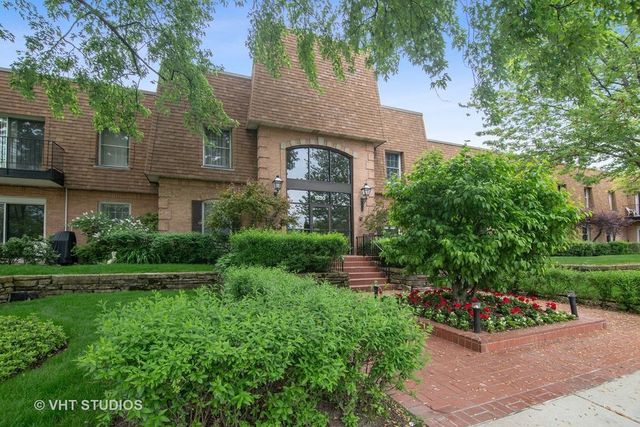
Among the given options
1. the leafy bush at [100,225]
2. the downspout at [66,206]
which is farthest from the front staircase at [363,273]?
the downspout at [66,206]

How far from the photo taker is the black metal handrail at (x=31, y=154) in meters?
12.1

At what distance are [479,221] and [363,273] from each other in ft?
19.2

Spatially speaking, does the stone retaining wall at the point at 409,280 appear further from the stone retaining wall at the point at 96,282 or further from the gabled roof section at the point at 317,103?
the gabled roof section at the point at 317,103

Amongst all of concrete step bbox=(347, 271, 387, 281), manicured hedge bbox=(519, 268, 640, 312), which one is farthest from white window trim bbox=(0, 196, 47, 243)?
manicured hedge bbox=(519, 268, 640, 312)

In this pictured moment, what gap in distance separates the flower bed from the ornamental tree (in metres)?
0.45

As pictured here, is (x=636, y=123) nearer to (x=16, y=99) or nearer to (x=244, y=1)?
(x=244, y=1)

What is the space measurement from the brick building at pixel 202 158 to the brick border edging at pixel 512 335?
357 inches

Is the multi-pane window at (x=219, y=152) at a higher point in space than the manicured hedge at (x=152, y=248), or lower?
higher

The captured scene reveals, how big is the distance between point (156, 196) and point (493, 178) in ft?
41.0

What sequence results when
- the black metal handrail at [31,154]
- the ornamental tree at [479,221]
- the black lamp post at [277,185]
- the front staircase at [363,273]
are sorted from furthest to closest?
the black lamp post at [277,185] → the black metal handrail at [31,154] → the front staircase at [363,273] → the ornamental tree at [479,221]

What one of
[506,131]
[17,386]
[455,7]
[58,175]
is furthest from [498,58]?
[58,175]

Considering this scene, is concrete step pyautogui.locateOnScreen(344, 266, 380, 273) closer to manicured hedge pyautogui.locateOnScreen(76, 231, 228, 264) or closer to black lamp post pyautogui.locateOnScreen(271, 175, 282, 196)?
black lamp post pyautogui.locateOnScreen(271, 175, 282, 196)

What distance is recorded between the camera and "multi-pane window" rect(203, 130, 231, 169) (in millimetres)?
13672

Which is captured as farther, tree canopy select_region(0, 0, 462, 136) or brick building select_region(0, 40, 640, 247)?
brick building select_region(0, 40, 640, 247)
